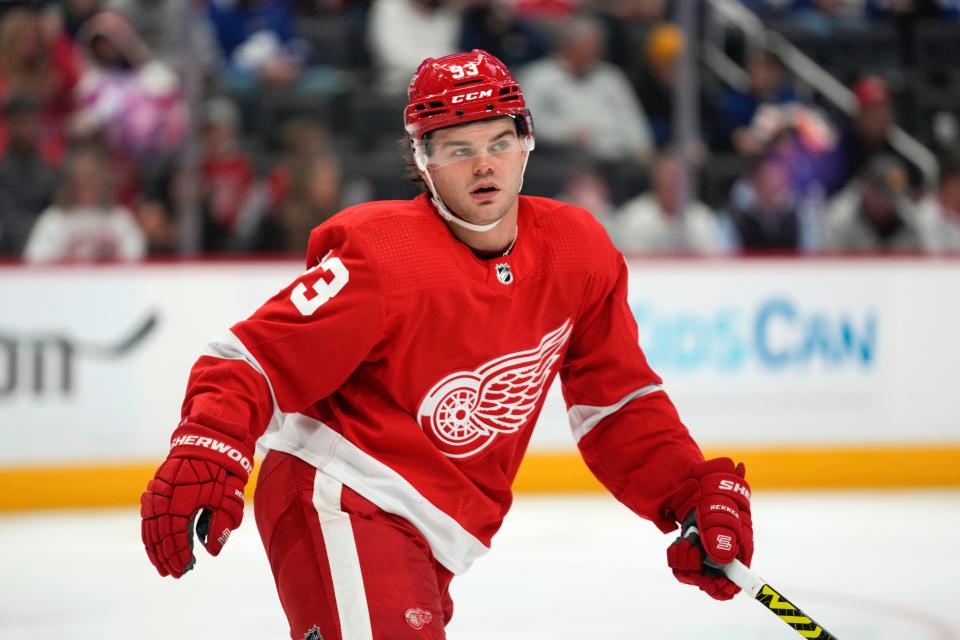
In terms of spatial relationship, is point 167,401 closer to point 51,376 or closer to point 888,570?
point 51,376

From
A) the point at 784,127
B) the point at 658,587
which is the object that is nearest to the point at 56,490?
the point at 658,587

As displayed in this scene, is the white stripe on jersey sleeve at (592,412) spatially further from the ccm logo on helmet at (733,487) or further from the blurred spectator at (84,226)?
the blurred spectator at (84,226)

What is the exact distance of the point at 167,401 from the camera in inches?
223

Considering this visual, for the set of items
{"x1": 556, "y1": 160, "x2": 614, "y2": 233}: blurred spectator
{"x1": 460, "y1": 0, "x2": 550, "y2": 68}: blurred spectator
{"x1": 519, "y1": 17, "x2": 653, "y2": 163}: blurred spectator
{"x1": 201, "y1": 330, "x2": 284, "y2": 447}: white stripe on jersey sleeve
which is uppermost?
{"x1": 460, "y1": 0, "x2": 550, "y2": 68}: blurred spectator

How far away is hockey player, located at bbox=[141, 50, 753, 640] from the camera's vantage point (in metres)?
2.28

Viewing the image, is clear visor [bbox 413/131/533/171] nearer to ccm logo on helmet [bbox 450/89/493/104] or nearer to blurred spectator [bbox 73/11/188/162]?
ccm logo on helmet [bbox 450/89/493/104]

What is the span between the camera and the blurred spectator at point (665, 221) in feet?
20.5

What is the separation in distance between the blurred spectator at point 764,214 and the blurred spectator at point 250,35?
231 centimetres

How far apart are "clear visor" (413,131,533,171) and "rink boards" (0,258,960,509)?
330cm

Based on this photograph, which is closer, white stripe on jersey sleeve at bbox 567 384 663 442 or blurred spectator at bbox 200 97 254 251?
white stripe on jersey sleeve at bbox 567 384 663 442

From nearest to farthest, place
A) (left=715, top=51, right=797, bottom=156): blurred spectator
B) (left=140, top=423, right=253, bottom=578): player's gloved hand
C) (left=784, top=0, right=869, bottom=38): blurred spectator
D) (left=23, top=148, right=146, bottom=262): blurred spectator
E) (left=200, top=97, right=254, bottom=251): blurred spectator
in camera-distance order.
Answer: (left=140, top=423, right=253, bottom=578): player's gloved hand
(left=23, top=148, right=146, bottom=262): blurred spectator
(left=200, top=97, right=254, bottom=251): blurred spectator
(left=715, top=51, right=797, bottom=156): blurred spectator
(left=784, top=0, right=869, bottom=38): blurred spectator

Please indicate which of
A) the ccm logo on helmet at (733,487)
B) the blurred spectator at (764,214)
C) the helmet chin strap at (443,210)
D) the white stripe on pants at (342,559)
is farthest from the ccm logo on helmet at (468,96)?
the blurred spectator at (764,214)

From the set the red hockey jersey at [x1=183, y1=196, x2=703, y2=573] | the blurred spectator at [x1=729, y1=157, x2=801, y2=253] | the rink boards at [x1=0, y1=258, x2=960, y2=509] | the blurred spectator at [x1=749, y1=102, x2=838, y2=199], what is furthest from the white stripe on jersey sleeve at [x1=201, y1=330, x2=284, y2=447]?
the blurred spectator at [x1=749, y1=102, x2=838, y2=199]

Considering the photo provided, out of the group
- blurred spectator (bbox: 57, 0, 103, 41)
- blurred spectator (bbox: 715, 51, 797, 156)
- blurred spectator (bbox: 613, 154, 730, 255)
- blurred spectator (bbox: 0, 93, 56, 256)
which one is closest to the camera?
blurred spectator (bbox: 0, 93, 56, 256)
